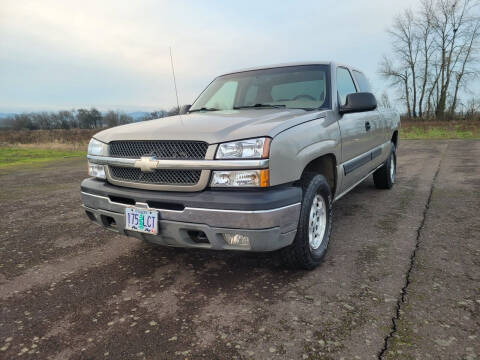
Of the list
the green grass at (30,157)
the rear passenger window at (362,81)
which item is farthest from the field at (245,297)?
the green grass at (30,157)

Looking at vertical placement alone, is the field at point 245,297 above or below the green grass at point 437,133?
above

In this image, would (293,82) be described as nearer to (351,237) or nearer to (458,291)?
(351,237)

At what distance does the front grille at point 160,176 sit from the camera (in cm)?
233

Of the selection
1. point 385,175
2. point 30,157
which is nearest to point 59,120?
point 30,157

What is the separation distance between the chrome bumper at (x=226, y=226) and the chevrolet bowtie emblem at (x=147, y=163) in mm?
261

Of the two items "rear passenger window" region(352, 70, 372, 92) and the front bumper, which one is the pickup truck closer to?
the front bumper

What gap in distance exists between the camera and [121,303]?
2.35 metres

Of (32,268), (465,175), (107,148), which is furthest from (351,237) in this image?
(465,175)

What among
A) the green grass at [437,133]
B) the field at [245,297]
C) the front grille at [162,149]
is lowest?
the green grass at [437,133]

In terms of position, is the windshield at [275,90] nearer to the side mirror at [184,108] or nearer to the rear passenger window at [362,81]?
the side mirror at [184,108]

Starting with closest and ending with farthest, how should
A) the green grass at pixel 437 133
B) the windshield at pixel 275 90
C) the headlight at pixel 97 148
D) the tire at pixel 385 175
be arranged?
the headlight at pixel 97 148 → the windshield at pixel 275 90 → the tire at pixel 385 175 → the green grass at pixel 437 133

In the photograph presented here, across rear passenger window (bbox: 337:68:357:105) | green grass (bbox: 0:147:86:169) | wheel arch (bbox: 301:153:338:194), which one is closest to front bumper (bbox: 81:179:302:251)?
wheel arch (bbox: 301:153:338:194)

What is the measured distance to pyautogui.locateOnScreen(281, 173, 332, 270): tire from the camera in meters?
2.47

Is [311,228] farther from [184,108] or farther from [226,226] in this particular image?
[184,108]
